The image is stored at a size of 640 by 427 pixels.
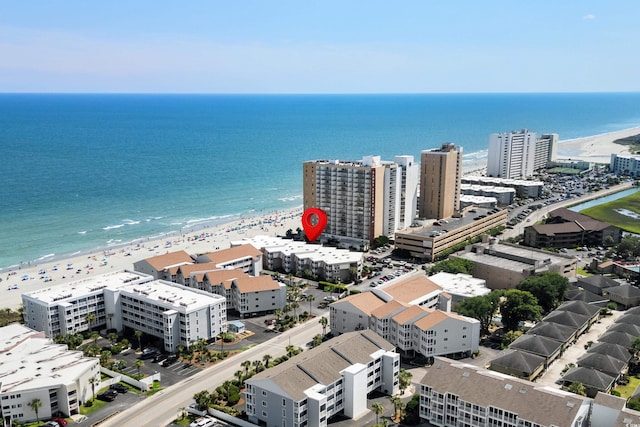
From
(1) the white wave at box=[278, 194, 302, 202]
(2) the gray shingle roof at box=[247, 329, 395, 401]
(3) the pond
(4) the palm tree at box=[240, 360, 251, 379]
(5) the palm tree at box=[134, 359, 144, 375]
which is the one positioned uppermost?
(2) the gray shingle roof at box=[247, 329, 395, 401]

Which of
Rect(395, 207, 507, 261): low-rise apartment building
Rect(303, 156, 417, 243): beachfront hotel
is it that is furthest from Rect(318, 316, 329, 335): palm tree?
Rect(303, 156, 417, 243): beachfront hotel

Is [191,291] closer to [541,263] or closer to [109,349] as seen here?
[109,349]

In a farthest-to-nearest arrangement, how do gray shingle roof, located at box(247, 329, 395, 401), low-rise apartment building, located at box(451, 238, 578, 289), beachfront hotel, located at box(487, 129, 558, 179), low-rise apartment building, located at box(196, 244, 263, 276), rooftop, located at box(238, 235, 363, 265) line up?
beachfront hotel, located at box(487, 129, 558, 179) < rooftop, located at box(238, 235, 363, 265) < low-rise apartment building, located at box(196, 244, 263, 276) < low-rise apartment building, located at box(451, 238, 578, 289) < gray shingle roof, located at box(247, 329, 395, 401)

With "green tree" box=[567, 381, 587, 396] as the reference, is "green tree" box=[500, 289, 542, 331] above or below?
above

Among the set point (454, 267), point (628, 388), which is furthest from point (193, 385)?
point (454, 267)

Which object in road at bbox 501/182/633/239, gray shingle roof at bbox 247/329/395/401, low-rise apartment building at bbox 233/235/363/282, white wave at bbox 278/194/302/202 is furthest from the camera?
white wave at bbox 278/194/302/202

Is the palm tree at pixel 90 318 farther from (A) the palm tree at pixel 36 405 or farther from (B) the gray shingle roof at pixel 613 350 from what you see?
(B) the gray shingle roof at pixel 613 350

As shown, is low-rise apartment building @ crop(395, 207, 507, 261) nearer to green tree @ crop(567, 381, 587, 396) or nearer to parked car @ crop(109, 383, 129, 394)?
green tree @ crop(567, 381, 587, 396)
